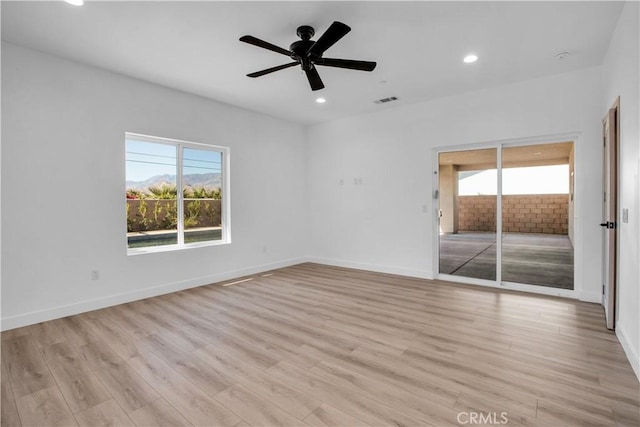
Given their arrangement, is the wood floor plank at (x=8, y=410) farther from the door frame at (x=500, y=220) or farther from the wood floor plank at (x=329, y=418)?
the door frame at (x=500, y=220)

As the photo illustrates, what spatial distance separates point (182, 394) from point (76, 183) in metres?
2.90

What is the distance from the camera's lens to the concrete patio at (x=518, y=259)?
4.85 m

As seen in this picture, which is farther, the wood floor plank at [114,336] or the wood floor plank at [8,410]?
the wood floor plank at [114,336]

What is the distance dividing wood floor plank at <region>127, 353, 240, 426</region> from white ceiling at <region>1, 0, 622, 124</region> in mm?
2912

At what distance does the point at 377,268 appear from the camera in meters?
5.66

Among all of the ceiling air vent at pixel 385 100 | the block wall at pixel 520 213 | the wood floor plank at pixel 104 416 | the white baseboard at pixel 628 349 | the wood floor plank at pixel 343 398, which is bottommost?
the wood floor plank at pixel 104 416

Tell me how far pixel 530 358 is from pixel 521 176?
149 inches

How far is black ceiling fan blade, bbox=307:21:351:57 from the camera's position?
238cm

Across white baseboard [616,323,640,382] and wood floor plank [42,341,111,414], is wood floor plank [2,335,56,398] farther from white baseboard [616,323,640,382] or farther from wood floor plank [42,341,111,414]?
white baseboard [616,323,640,382]

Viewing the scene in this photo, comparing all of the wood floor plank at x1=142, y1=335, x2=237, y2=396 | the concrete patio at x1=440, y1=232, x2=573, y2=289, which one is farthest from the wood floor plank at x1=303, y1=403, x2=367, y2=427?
the concrete patio at x1=440, y1=232, x2=573, y2=289

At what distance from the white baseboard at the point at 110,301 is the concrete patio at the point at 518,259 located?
3.62 m

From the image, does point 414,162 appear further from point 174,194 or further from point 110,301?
point 110,301

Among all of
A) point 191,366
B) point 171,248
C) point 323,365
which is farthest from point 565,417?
point 171,248

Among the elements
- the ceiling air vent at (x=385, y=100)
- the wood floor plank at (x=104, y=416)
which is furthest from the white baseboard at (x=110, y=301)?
the ceiling air vent at (x=385, y=100)
